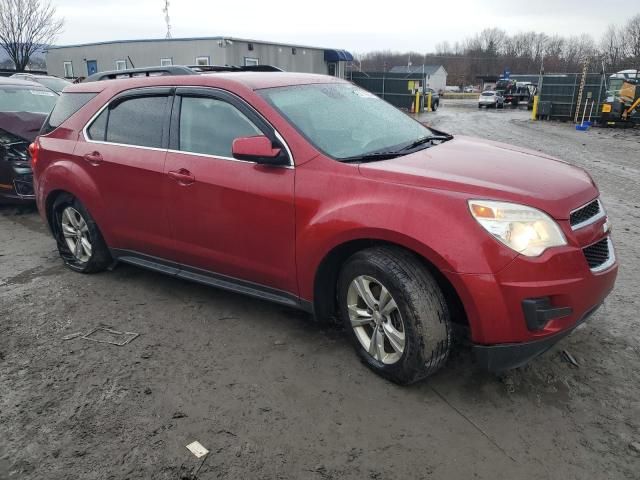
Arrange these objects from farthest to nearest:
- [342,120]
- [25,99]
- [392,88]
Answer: [392,88] → [25,99] → [342,120]

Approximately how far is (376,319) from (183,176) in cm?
170

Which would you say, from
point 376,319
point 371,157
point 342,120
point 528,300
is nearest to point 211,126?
point 342,120

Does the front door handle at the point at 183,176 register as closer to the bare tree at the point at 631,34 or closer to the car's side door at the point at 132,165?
the car's side door at the point at 132,165

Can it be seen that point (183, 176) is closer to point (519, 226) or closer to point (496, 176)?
point (496, 176)

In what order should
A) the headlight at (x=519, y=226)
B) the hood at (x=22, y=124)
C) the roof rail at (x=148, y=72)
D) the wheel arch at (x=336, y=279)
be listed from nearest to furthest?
the headlight at (x=519, y=226)
the wheel arch at (x=336, y=279)
the roof rail at (x=148, y=72)
the hood at (x=22, y=124)

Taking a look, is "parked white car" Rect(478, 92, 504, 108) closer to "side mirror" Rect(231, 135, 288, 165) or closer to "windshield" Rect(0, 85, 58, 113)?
"windshield" Rect(0, 85, 58, 113)

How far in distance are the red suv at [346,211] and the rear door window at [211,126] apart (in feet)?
0.04

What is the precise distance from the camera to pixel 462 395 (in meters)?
2.86

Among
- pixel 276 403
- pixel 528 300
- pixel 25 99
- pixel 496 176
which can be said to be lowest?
pixel 276 403

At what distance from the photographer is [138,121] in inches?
159

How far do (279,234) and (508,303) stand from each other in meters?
1.42

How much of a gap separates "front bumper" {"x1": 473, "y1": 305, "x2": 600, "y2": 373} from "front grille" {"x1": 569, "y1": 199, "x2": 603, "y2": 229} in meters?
0.54

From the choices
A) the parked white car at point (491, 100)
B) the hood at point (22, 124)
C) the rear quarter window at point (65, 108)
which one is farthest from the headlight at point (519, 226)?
the parked white car at point (491, 100)

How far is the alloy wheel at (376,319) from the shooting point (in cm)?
288
